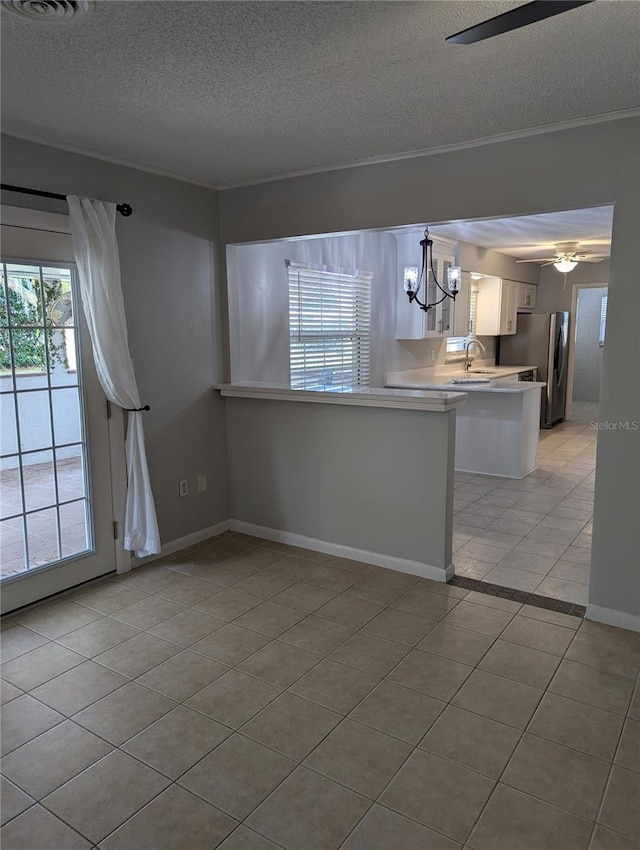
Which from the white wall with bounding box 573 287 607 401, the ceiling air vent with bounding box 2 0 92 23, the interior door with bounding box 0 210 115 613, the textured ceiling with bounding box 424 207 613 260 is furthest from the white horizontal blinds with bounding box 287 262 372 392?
the white wall with bounding box 573 287 607 401

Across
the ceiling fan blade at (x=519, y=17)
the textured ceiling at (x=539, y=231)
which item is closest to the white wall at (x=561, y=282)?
the textured ceiling at (x=539, y=231)

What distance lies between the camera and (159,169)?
3631mm

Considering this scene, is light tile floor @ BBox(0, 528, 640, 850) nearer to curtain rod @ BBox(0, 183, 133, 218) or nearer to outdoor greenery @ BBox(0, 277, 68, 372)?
outdoor greenery @ BBox(0, 277, 68, 372)

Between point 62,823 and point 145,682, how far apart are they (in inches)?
28.8

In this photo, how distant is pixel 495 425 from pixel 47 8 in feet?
16.5

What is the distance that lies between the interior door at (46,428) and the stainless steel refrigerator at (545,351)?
261 inches

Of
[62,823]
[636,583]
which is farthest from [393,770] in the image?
[636,583]

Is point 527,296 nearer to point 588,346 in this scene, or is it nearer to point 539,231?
point 588,346

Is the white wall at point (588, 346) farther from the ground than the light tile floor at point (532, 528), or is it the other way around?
the white wall at point (588, 346)

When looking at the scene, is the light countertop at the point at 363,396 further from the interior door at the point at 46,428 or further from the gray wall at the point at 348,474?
the interior door at the point at 46,428

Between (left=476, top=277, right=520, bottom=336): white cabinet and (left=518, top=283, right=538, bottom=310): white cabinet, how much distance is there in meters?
0.47

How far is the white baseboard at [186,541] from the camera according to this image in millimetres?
3800

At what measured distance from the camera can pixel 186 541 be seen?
4.12 m

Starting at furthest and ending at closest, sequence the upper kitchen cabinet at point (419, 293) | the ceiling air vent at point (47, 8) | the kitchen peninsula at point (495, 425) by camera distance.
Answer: the upper kitchen cabinet at point (419, 293), the kitchen peninsula at point (495, 425), the ceiling air vent at point (47, 8)
